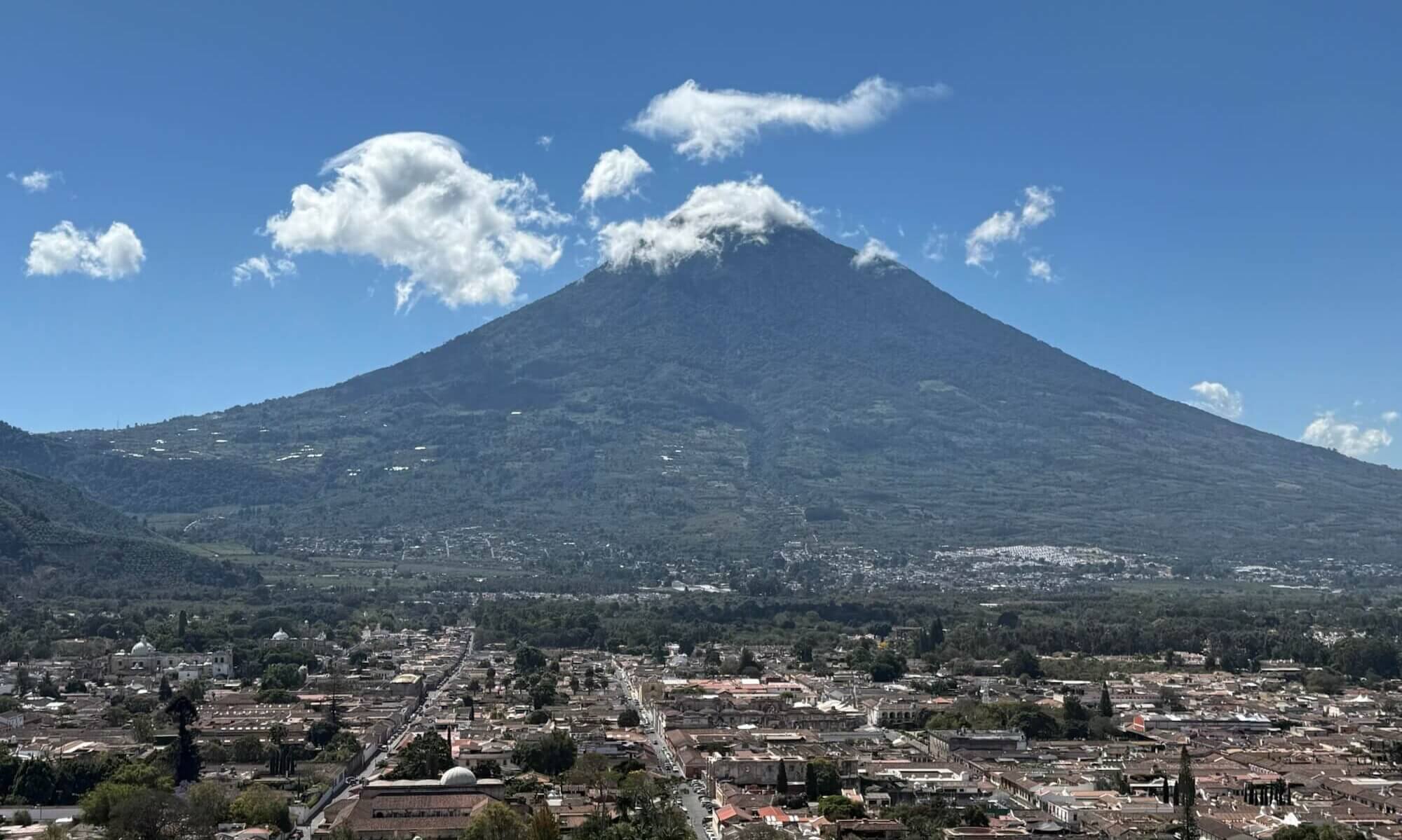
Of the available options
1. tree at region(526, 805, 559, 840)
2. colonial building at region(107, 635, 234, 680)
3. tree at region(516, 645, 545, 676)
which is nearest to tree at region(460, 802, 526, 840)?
tree at region(526, 805, 559, 840)

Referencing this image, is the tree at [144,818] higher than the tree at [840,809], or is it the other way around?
the tree at [840,809]

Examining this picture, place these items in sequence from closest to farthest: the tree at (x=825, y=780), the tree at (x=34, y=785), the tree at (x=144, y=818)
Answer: the tree at (x=144, y=818) → the tree at (x=34, y=785) → the tree at (x=825, y=780)

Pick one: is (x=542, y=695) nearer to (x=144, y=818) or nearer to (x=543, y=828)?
(x=144, y=818)

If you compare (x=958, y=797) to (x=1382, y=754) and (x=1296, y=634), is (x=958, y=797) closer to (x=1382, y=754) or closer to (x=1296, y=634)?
(x=1382, y=754)

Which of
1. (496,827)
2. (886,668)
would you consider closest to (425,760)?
(496,827)

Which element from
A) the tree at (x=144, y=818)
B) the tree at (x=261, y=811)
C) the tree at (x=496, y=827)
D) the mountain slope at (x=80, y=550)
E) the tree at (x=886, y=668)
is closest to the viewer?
the tree at (x=496, y=827)

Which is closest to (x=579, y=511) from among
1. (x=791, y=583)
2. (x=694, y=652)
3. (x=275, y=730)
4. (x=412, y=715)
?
(x=791, y=583)

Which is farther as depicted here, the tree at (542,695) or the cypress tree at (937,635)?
the cypress tree at (937,635)

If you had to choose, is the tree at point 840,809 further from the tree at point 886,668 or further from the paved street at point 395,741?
the tree at point 886,668

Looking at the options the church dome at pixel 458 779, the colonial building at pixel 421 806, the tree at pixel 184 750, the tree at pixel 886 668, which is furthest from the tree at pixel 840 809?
the tree at pixel 886 668
